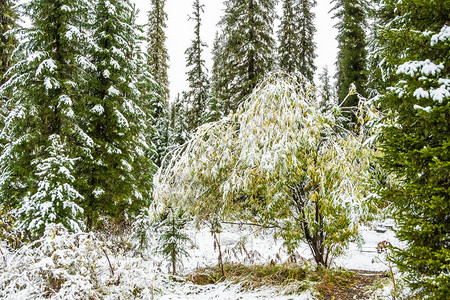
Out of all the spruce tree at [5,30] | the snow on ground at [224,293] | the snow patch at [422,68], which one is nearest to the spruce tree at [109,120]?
the snow on ground at [224,293]

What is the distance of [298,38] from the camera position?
67.6 feet

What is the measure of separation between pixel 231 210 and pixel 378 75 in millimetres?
10292

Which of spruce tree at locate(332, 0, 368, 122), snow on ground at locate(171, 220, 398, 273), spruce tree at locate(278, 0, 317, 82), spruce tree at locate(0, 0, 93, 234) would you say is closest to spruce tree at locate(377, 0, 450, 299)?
snow on ground at locate(171, 220, 398, 273)

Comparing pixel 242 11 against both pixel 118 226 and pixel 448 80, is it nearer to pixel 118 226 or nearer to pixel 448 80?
pixel 118 226

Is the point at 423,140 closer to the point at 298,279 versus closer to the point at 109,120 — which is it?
the point at 298,279

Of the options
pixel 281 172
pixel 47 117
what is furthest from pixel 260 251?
pixel 47 117

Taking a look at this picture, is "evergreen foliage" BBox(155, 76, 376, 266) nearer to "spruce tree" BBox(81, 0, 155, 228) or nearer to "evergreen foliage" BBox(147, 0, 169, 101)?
"spruce tree" BBox(81, 0, 155, 228)

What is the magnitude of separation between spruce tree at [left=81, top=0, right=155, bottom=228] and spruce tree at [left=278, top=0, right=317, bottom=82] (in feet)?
39.0

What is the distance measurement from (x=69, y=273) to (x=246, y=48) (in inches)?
490

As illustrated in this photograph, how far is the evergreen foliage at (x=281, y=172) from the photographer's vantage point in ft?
15.9

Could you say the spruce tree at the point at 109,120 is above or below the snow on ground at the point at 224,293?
above

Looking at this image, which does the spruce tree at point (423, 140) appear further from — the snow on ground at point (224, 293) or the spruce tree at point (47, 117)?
the spruce tree at point (47, 117)

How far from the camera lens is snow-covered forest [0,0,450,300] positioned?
318cm

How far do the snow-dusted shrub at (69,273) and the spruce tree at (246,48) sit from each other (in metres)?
10.2
